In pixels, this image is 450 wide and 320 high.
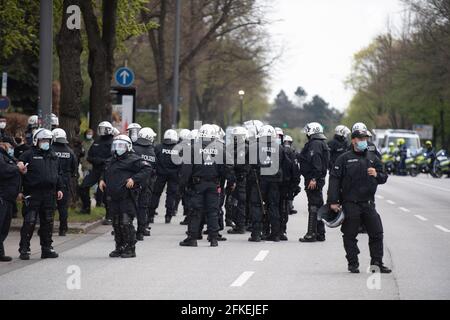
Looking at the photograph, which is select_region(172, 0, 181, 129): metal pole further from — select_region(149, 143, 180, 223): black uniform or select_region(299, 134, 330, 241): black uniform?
select_region(299, 134, 330, 241): black uniform

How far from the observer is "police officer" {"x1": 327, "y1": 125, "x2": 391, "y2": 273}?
1302 cm

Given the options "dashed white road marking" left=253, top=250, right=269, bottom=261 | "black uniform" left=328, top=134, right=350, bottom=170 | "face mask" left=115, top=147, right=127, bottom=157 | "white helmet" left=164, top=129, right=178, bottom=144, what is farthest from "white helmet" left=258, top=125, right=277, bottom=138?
"white helmet" left=164, top=129, right=178, bottom=144

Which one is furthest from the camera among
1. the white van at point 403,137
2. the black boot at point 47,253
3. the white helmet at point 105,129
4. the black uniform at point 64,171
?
the white van at point 403,137

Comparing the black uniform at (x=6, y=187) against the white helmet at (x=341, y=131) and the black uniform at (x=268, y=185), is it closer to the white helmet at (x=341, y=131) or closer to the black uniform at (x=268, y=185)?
the black uniform at (x=268, y=185)

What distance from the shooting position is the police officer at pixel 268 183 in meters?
17.4

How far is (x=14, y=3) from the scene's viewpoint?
26.7 m

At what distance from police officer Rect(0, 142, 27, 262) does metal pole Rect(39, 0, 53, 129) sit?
14.5 ft

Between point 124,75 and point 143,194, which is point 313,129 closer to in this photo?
point 143,194

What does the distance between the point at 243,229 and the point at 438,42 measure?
4270 cm

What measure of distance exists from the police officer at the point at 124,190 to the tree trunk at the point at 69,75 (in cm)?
662

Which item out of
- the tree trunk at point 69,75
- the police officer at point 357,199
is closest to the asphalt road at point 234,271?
the police officer at point 357,199

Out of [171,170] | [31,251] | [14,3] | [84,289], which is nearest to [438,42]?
[14,3]

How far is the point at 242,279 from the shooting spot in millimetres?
12242
